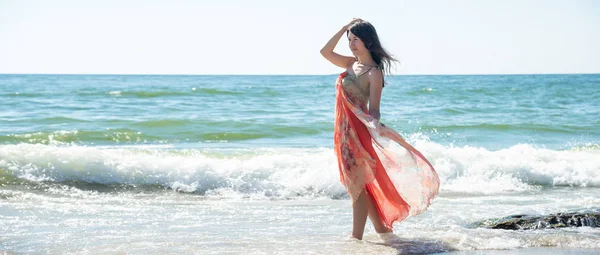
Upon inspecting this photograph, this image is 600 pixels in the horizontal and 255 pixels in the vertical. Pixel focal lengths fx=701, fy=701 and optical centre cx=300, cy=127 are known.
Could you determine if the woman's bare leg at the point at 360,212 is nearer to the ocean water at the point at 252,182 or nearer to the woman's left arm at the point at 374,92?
the ocean water at the point at 252,182

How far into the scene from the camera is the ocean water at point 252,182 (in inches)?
223

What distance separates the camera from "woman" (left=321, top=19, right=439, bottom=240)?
517cm

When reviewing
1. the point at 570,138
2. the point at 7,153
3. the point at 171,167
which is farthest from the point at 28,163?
the point at 570,138

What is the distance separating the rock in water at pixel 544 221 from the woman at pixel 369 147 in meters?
1.15

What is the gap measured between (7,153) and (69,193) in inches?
81.6
